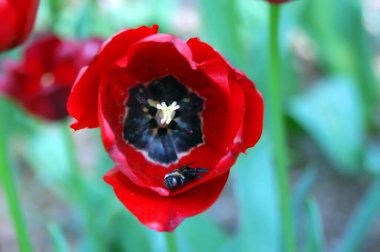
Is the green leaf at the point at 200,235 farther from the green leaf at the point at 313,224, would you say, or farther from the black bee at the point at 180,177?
the black bee at the point at 180,177

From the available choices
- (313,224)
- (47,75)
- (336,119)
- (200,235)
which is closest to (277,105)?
(313,224)

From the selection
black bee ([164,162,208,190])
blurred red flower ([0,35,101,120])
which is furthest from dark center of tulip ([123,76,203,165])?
blurred red flower ([0,35,101,120])

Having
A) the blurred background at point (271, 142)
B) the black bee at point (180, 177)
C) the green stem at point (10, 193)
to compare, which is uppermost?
the black bee at point (180, 177)

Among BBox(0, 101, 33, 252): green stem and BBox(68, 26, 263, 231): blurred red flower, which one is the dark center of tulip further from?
BBox(0, 101, 33, 252): green stem

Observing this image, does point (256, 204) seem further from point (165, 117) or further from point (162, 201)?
point (162, 201)

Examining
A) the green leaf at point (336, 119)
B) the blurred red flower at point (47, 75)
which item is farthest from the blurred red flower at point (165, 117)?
the green leaf at point (336, 119)

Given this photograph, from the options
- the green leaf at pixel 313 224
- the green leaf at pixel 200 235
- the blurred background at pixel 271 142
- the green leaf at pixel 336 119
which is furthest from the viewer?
the green leaf at pixel 336 119

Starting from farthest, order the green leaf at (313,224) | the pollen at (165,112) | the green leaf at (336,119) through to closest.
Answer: the green leaf at (336,119) → the green leaf at (313,224) → the pollen at (165,112)

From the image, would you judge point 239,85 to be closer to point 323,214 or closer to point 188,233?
point 188,233
